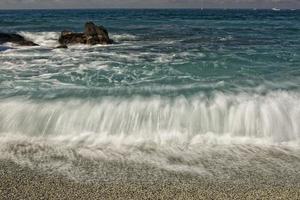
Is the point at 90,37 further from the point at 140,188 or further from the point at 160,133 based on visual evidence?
the point at 140,188

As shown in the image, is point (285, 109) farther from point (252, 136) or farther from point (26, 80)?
point (26, 80)

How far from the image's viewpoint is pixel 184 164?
6.49 metres

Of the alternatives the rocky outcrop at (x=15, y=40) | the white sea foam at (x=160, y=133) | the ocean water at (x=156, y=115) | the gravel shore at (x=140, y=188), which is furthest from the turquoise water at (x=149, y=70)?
the gravel shore at (x=140, y=188)

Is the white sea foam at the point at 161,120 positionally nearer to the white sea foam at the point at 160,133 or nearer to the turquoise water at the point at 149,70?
the white sea foam at the point at 160,133

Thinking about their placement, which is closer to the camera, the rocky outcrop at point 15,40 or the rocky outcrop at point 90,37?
the rocky outcrop at point 15,40

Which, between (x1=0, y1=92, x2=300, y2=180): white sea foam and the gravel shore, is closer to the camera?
the gravel shore

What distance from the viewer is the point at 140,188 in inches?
221

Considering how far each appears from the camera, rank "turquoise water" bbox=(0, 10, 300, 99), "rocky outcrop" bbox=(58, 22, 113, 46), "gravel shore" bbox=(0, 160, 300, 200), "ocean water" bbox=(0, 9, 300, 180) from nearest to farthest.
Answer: "gravel shore" bbox=(0, 160, 300, 200), "ocean water" bbox=(0, 9, 300, 180), "turquoise water" bbox=(0, 10, 300, 99), "rocky outcrop" bbox=(58, 22, 113, 46)

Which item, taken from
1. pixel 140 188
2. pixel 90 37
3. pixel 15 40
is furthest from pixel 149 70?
pixel 15 40

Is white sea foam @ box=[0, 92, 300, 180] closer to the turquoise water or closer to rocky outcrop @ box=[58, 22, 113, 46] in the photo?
the turquoise water

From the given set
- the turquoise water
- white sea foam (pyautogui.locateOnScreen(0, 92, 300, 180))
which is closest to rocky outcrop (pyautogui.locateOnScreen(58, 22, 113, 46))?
the turquoise water

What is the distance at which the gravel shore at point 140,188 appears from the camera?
5414 mm

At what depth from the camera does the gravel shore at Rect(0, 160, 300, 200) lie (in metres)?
5.41

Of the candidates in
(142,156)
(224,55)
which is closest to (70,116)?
(142,156)
